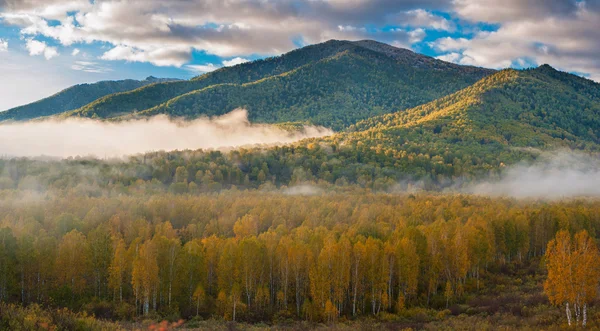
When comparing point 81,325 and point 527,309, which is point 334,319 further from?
point 81,325

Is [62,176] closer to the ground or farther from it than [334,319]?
farther from it

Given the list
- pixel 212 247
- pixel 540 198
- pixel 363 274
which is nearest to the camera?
pixel 363 274

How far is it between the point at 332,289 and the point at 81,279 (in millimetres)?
45286

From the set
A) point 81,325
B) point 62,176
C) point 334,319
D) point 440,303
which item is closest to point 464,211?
point 440,303

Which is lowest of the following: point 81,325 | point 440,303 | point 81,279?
point 440,303

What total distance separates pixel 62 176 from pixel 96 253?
13451 cm

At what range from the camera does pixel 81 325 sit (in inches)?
1543

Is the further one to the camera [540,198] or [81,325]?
[540,198]

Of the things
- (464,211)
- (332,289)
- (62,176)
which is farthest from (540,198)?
(62,176)

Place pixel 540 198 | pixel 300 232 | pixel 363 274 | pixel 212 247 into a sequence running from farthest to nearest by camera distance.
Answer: pixel 540 198, pixel 300 232, pixel 212 247, pixel 363 274

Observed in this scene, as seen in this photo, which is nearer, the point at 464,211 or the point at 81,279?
the point at 81,279

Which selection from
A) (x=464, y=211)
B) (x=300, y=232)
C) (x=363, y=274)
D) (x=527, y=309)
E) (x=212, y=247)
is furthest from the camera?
(x=464, y=211)

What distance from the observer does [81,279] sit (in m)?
76.0

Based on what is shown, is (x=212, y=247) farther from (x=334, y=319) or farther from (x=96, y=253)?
(x=334, y=319)
